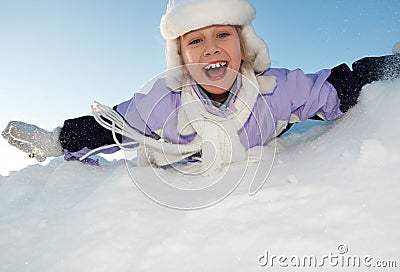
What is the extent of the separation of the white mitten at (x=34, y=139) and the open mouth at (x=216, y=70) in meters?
0.85

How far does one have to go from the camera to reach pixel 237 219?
1.04 metres

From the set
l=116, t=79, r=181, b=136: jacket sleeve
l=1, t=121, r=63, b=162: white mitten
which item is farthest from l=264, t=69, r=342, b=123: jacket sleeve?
l=1, t=121, r=63, b=162: white mitten

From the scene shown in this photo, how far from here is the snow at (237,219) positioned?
0.89m

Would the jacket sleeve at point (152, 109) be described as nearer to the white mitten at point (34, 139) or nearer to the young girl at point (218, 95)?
the young girl at point (218, 95)

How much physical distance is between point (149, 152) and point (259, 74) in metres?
0.63

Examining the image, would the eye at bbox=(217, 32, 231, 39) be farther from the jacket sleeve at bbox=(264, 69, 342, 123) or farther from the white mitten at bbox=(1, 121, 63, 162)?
the white mitten at bbox=(1, 121, 63, 162)

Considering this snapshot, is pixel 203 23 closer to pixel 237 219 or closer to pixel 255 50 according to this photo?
pixel 255 50

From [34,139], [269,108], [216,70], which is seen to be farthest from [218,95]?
[34,139]

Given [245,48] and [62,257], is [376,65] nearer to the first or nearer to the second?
[245,48]

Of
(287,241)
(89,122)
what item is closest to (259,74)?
(89,122)

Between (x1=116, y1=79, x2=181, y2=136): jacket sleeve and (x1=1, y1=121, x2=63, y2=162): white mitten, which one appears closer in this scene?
(x1=116, y1=79, x2=181, y2=136): jacket sleeve

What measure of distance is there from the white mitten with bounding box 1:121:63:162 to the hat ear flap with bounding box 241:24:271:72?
3.39 feet

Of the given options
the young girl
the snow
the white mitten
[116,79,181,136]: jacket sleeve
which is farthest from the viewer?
the white mitten

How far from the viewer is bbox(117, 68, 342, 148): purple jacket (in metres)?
1.74
